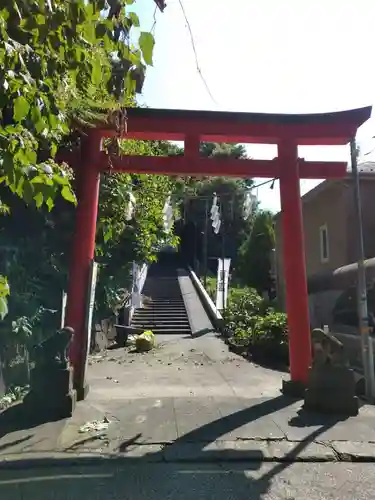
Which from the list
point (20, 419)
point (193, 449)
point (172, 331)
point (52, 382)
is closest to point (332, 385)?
point (193, 449)

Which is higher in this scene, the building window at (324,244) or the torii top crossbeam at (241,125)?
the torii top crossbeam at (241,125)

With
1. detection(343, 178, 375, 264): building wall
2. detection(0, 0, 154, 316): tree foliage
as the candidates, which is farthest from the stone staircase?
detection(0, 0, 154, 316): tree foliage

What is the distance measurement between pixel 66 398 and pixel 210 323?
11.8 meters

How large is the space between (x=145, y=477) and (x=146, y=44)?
3.70 meters

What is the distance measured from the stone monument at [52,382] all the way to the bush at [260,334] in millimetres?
6676

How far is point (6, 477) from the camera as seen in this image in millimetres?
4555

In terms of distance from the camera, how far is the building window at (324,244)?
687 inches

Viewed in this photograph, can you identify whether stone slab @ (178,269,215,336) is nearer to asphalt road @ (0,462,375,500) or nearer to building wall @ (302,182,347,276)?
building wall @ (302,182,347,276)

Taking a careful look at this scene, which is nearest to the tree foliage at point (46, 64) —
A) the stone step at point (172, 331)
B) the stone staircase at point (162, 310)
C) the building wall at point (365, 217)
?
the building wall at point (365, 217)

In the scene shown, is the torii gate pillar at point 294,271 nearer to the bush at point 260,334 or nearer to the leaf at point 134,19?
the bush at point 260,334

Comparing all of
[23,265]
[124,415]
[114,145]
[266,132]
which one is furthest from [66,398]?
[266,132]

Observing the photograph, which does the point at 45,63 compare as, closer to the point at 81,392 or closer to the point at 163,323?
the point at 81,392

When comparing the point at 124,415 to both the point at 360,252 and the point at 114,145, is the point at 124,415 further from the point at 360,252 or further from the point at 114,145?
the point at 360,252

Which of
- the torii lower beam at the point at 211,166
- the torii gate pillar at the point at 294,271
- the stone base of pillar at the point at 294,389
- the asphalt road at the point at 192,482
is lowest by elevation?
the asphalt road at the point at 192,482
